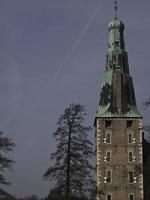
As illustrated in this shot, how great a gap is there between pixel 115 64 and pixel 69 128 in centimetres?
4285

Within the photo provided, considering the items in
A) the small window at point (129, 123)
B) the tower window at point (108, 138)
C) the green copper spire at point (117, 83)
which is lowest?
the tower window at point (108, 138)

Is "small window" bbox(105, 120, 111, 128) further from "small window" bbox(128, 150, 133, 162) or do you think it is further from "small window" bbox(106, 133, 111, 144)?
"small window" bbox(128, 150, 133, 162)

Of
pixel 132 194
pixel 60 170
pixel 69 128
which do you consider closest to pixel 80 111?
pixel 69 128

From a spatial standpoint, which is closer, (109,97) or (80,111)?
(80,111)

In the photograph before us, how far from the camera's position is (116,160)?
3221 inches

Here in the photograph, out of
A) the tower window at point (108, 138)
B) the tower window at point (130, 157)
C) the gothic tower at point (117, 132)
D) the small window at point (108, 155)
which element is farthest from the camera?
the tower window at point (108, 138)

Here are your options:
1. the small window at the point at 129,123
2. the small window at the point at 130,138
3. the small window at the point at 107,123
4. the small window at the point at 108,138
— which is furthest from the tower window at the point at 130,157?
the small window at the point at 107,123

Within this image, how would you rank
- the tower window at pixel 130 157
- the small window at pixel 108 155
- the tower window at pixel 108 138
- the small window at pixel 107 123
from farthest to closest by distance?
the small window at pixel 107 123 → the tower window at pixel 108 138 → the small window at pixel 108 155 → the tower window at pixel 130 157

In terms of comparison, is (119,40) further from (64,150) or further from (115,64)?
(64,150)

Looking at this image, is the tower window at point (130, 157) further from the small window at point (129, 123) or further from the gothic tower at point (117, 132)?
the small window at point (129, 123)

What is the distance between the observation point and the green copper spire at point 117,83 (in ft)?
276

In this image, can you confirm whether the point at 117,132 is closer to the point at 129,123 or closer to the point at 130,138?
the point at 130,138

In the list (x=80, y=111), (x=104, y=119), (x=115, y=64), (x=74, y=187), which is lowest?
(x=74, y=187)

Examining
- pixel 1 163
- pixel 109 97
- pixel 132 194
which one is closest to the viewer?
pixel 1 163
